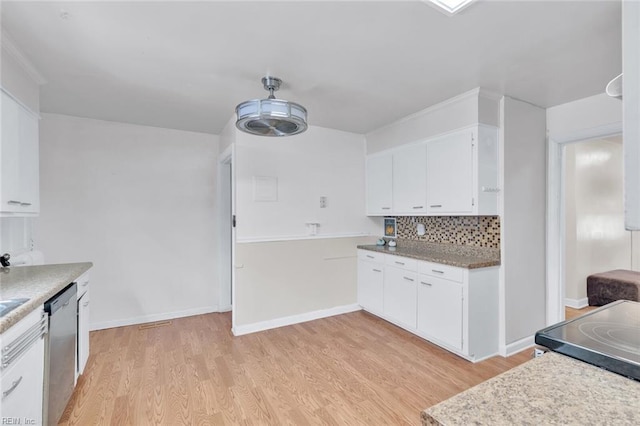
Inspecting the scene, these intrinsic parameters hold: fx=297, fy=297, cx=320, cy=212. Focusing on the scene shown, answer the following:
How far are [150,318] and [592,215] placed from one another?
6.18 m

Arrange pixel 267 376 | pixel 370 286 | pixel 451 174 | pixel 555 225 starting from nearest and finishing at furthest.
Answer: pixel 267 376 < pixel 451 174 < pixel 555 225 < pixel 370 286

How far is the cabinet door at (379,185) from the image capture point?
3727mm

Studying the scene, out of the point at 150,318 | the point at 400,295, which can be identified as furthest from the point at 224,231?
the point at 400,295

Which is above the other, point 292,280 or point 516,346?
point 292,280

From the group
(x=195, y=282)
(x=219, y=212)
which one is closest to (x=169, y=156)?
(x=219, y=212)

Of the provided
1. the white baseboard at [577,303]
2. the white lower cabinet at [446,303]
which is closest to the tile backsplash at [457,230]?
the white lower cabinet at [446,303]

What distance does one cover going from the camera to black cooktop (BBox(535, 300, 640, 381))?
2.68 ft

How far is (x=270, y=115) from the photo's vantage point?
192 cm

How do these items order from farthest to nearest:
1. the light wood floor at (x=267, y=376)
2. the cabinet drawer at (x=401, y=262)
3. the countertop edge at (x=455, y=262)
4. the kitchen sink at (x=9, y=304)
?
the cabinet drawer at (x=401, y=262) → the countertop edge at (x=455, y=262) → the light wood floor at (x=267, y=376) → the kitchen sink at (x=9, y=304)

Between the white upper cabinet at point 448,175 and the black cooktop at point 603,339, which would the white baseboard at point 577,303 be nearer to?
the white upper cabinet at point 448,175

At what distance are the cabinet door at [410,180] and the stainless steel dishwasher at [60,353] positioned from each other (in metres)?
3.11

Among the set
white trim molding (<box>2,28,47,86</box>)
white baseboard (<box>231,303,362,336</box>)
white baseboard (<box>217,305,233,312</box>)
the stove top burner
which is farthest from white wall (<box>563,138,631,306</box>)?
white trim molding (<box>2,28,47,86</box>)

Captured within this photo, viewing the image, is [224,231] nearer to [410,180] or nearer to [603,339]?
[410,180]

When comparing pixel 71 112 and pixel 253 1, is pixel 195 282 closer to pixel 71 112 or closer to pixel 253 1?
pixel 71 112
